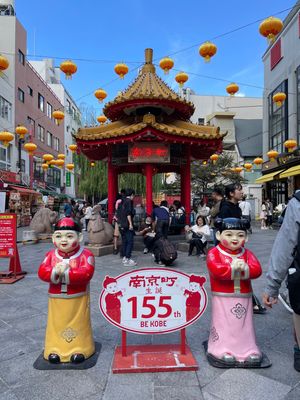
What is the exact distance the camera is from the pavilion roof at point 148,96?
8.70 m

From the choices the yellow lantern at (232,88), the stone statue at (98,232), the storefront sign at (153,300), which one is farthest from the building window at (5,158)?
the storefront sign at (153,300)

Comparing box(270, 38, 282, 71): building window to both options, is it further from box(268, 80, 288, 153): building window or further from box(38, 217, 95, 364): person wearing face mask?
box(38, 217, 95, 364): person wearing face mask

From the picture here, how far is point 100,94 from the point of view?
10.7m

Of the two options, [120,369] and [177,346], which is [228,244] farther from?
[120,369]

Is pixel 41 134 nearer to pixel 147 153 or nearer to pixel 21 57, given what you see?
pixel 21 57

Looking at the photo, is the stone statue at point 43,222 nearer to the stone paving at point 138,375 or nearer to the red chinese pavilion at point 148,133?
the red chinese pavilion at point 148,133

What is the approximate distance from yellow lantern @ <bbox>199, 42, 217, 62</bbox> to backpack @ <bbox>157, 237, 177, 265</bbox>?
451cm

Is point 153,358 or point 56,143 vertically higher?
point 56,143

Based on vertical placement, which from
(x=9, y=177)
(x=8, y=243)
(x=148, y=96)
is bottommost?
(x=8, y=243)

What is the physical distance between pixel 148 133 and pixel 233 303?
5932 mm

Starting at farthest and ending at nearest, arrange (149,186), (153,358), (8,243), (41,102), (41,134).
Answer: (41,134) < (41,102) < (149,186) < (8,243) < (153,358)

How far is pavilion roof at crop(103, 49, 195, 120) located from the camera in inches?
343

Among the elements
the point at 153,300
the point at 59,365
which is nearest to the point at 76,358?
the point at 59,365

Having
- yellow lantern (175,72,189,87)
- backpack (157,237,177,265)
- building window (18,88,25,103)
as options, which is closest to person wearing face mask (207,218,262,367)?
backpack (157,237,177,265)
